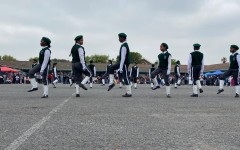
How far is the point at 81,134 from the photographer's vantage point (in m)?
5.22

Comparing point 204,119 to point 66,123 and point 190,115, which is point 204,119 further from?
point 66,123

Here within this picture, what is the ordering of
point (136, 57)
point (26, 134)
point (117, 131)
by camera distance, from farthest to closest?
point (136, 57), point (117, 131), point (26, 134)

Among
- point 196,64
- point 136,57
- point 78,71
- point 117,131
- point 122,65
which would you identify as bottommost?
point 117,131

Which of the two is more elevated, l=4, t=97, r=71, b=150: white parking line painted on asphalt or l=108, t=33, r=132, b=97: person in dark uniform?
l=108, t=33, r=132, b=97: person in dark uniform

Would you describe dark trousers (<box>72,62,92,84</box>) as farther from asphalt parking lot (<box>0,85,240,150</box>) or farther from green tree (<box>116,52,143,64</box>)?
green tree (<box>116,52,143,64</box>)

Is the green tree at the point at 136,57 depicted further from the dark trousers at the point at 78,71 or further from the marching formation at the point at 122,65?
the dark trousers at the point at 78,71

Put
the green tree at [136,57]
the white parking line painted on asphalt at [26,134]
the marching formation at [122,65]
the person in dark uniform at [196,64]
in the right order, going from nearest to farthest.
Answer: the white parking line painted on asphalt at [26,134], the marching formation at [122,65], the person in dark uniform at [196,64], the green tree at [136,57]

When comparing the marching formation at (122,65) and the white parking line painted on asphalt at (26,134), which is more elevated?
the marching formation at (122,65)

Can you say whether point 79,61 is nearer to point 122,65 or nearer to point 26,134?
point 122,65

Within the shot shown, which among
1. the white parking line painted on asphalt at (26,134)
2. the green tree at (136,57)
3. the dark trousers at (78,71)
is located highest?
the green tree at (136,57)

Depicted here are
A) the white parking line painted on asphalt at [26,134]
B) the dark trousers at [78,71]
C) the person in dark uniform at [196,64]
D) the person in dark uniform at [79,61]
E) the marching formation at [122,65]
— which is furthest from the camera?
the person in dark uniform at [196,64]

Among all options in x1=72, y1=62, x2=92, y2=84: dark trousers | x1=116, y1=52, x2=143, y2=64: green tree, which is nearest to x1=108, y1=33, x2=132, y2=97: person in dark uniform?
x1=72, y1=62, x2=92, y2=84: dark trousers

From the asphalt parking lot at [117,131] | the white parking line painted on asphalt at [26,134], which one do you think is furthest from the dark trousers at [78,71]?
the white parking line painted on asphalt at [26,134]

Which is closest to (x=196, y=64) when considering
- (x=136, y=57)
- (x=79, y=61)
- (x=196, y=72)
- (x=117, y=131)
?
(x=196, y=72)
